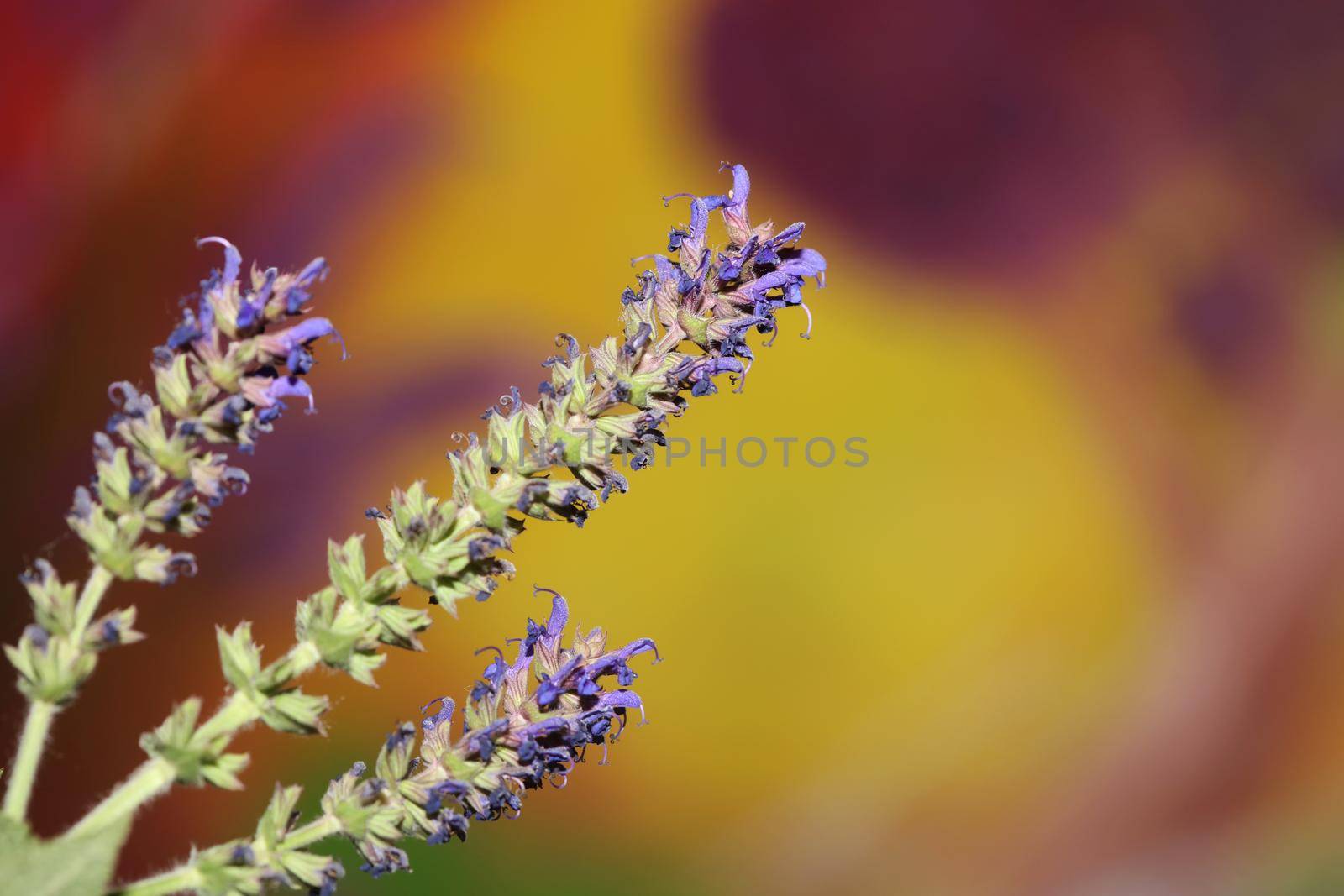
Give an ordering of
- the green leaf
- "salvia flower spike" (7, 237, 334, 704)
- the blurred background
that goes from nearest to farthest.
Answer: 1. the green leaf
2. "salvia flower spike" (7, 237, 334, 704)
3. the blurred background

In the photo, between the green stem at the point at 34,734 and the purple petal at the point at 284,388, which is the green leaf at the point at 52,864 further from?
the purple petal at the point at 284,388

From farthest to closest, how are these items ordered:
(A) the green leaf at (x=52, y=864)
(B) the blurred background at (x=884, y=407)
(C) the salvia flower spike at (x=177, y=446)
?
(B) the blurred background at (x=884, y=407) → (C) the salvia flower spike at (x=177, y=446) → (A) the green leaf at (x=52, y=864)

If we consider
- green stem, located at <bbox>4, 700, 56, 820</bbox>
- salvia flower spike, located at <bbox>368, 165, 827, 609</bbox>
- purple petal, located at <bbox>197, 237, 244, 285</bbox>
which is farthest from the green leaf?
purple petal, located at <bbox>197, 237, 244, 285</bbox>

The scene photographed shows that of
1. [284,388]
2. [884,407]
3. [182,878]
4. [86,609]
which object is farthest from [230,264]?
[884,407]

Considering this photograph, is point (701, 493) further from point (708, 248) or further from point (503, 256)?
point (708, 248)

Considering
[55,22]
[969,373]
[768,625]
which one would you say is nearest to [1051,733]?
[768,625]

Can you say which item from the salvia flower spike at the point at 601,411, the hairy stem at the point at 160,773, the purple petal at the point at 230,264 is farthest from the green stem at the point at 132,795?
the purple petal at the point at 230,264

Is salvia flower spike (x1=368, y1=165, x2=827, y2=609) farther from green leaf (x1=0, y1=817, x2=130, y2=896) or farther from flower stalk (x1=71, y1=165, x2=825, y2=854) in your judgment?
green leaf (x1=0, y1=817, x2=130, y2=896)
